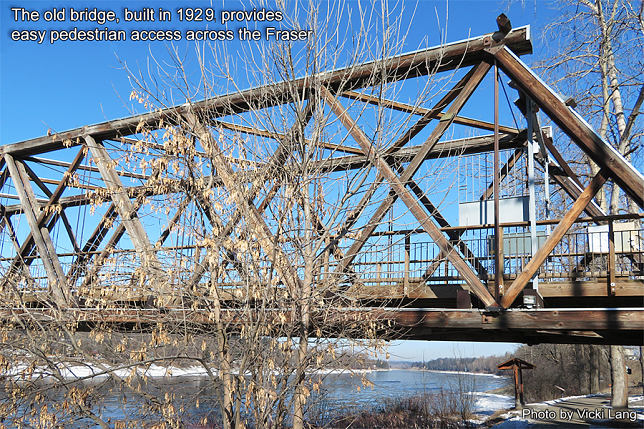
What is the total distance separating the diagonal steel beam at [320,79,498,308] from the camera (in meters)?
6.81

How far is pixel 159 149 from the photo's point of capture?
683cm

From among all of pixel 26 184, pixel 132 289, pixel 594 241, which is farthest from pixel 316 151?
pixel 26 184

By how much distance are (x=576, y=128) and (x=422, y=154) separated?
1962 millimetres

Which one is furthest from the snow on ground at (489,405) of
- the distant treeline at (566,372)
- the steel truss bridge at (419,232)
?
the steel truss bridge at (419,232)

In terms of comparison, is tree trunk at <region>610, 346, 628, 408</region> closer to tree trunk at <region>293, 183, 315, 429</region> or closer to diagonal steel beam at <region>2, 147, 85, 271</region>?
tree trunk at <region>293, 183, 315, 429</region>

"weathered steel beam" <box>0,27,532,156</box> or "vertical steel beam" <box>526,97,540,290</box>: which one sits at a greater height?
"weathered steel beam" <box>0,27,532,156</box>

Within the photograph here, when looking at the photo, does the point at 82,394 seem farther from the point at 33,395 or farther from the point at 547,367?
the point at 547,367

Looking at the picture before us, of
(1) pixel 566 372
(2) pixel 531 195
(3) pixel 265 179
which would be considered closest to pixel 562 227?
(2) pixel 531 195

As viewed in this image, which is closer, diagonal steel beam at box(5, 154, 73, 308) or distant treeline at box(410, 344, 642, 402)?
diagonal steel beam at box(5, 154, 73, 308)

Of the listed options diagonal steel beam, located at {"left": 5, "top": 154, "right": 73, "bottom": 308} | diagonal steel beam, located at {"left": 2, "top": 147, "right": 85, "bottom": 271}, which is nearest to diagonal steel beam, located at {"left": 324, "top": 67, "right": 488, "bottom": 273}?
diagonal steel beam, located at {"left": 2, "top": 147, "right": 85, "bottom": 271}

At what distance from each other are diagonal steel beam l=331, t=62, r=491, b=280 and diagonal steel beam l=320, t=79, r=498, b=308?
178mm

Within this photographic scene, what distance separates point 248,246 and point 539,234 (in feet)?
14.8

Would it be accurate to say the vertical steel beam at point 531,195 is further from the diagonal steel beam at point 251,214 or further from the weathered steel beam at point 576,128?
the diagonal steel beam at point 251,214

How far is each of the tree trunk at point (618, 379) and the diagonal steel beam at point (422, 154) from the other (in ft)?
51.3
